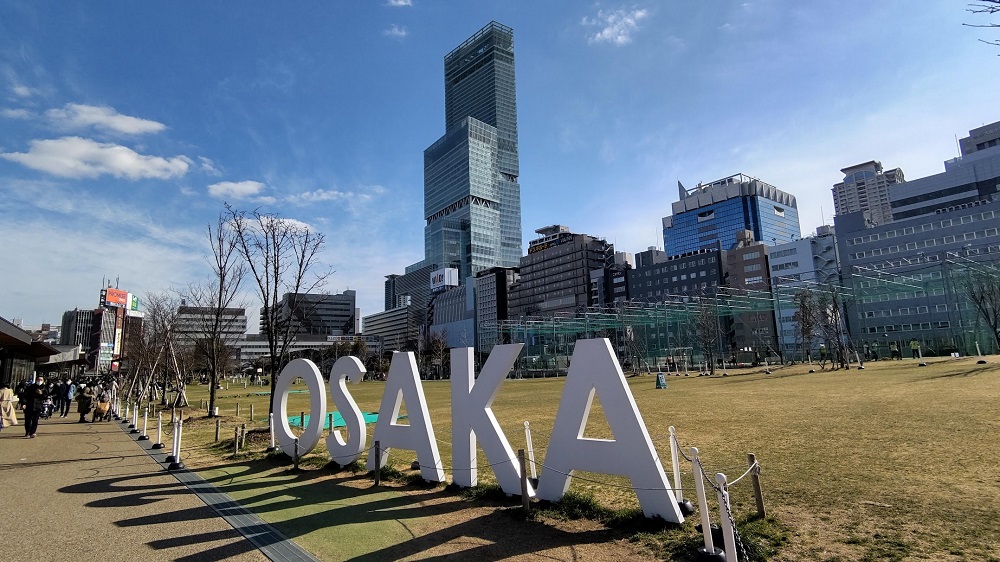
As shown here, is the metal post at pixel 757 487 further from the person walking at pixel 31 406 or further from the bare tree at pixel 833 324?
the bare tree at pixel 833 324

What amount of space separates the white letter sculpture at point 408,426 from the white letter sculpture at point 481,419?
46cm

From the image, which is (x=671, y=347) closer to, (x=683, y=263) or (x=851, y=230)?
(x=851, y=230)

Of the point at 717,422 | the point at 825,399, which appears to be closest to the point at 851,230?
the point at 825,399

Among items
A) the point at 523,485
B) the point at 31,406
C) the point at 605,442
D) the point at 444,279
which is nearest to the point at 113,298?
the point at 444,279

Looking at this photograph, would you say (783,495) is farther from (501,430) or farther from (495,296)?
(495,296)

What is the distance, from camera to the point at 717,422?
Answer: 13695 mm

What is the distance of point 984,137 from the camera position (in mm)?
101438

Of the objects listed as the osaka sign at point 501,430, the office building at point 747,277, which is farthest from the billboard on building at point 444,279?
the osaka sign at point 501,430

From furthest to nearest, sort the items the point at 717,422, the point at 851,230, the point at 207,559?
the point at 851,230 → the point at 717,422 → the point at 207,559

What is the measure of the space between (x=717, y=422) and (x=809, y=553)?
9.22 m

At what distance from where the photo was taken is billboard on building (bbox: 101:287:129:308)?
92.4m

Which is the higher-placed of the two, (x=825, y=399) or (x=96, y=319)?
(x=96, y=319)

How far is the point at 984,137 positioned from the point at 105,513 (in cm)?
14221

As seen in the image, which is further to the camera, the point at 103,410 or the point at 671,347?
the point at 671,347
